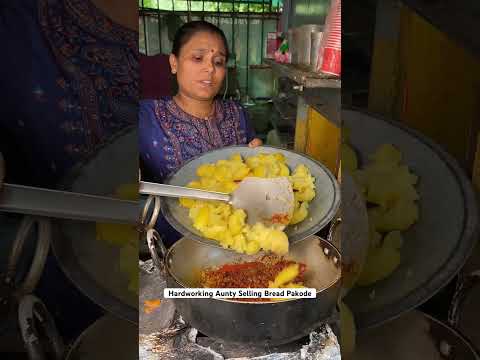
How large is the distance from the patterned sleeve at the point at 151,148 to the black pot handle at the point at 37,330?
0.32 m

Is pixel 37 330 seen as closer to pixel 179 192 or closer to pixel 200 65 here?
pixel 179 192

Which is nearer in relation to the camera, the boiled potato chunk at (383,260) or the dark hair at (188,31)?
the dark hair at (188,31)

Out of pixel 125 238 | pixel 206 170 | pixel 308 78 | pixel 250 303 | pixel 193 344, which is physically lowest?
pixel 193 344

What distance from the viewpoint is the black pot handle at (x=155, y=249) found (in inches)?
31.0

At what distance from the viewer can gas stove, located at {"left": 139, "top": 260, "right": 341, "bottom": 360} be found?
824mm

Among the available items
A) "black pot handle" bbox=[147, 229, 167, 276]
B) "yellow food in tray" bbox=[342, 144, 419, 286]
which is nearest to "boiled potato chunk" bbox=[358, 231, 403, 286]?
"yellow food in tray" bbox=[342, 144, 419, 286]

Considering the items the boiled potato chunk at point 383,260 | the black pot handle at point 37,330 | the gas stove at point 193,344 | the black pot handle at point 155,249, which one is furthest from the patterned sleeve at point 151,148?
the boiled potato chunk at point 383,260

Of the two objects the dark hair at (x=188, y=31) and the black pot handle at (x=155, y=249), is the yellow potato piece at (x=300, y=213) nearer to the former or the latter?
the black pot handle at (x=155, y=249)

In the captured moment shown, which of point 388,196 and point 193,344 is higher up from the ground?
point 388,196

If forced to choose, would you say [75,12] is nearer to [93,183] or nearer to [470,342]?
[93,183]

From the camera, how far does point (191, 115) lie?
78 cm

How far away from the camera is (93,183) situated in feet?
2.55

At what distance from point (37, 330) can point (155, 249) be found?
272 mm

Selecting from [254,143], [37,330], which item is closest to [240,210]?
[254,143]
